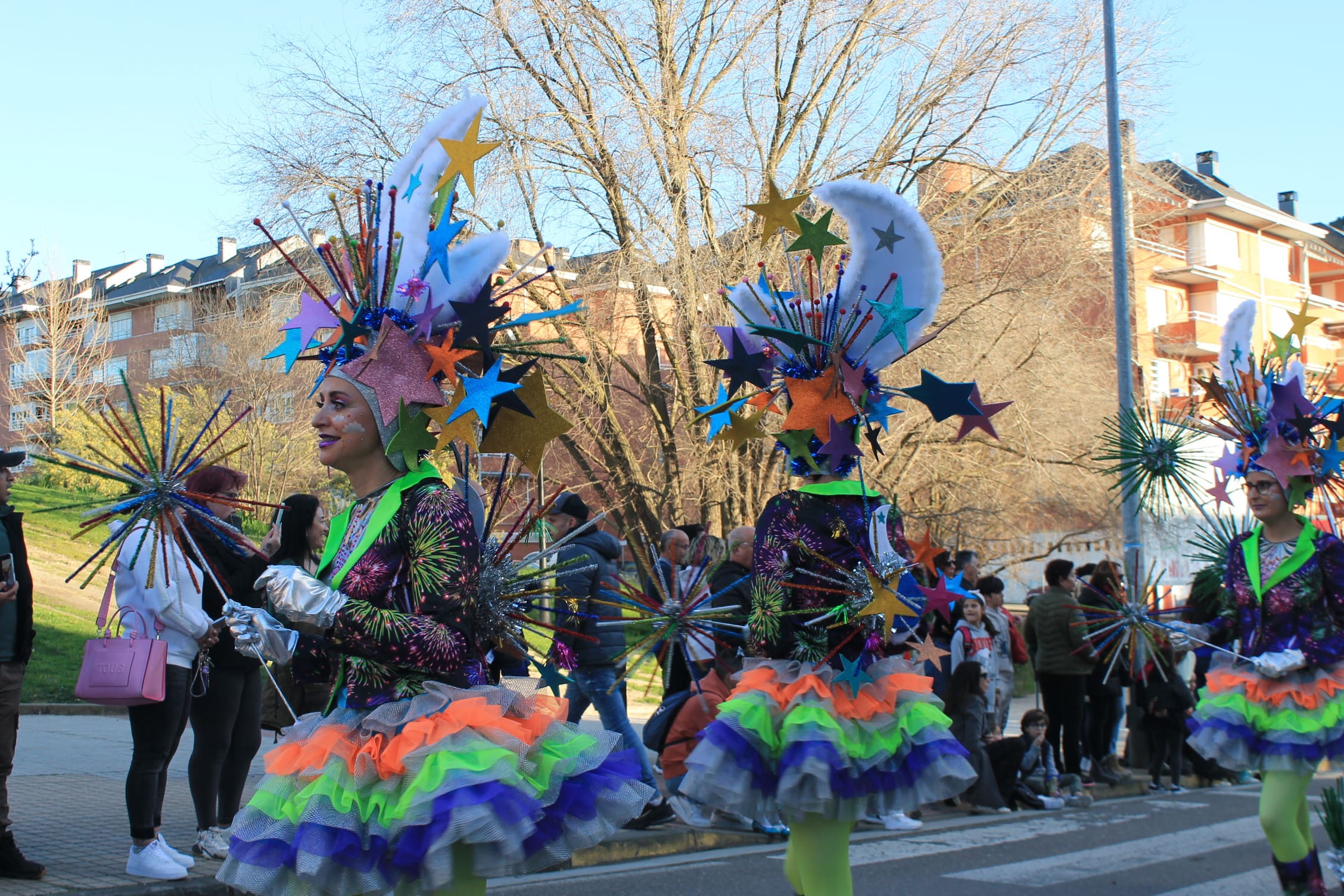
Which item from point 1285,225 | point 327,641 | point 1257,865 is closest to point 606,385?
point 1257,865

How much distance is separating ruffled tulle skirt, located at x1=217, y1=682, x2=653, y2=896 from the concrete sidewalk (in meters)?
2.72

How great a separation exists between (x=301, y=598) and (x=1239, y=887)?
562 cm

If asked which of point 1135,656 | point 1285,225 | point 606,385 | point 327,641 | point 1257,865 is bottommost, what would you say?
point 1257,865

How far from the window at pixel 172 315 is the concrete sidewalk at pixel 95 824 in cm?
2180

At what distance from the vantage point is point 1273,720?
543 centimetres

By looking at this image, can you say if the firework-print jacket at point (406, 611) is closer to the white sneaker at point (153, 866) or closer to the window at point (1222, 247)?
the white sneaker at point (153, 866)

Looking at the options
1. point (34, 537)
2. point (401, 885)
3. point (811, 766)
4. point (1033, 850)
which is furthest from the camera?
point (34, 537)

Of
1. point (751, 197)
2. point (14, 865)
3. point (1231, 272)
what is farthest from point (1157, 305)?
point (14, 865)

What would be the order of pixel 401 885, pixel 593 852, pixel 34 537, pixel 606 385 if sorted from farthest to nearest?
pixel 34 537 → pixel 606 385 → pixel 593 852 → pixel 401 885

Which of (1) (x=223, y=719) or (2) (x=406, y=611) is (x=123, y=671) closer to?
(1) (x=223, y=719)

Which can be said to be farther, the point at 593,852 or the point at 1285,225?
the point at 1285,225

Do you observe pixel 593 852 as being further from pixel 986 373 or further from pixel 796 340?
pixel 986 373

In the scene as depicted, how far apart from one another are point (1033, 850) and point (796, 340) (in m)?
4.58

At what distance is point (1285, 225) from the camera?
144ft
